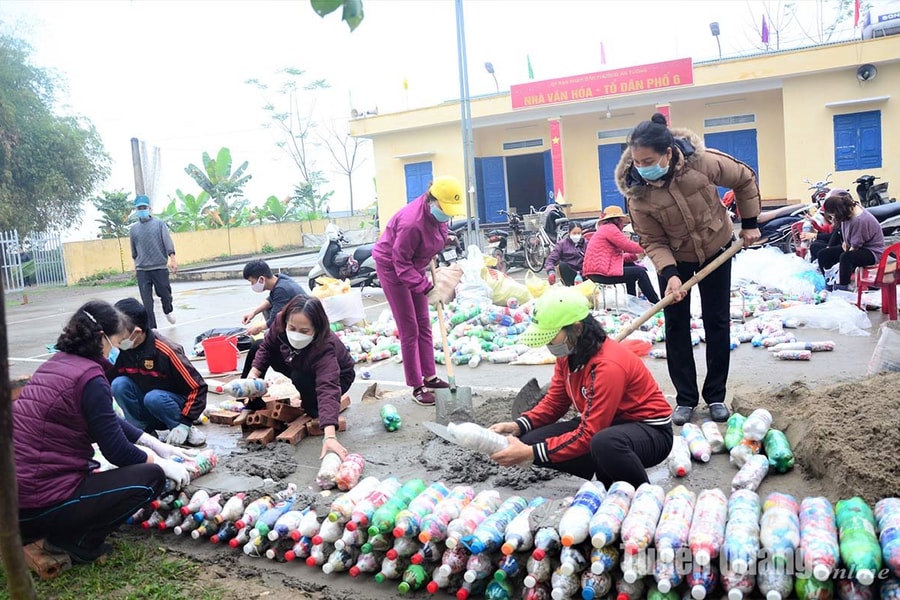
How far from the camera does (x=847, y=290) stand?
27.2 feet

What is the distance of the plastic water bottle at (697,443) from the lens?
3.94 meters

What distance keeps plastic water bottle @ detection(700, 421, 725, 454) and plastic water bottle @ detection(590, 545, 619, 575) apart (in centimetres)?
158

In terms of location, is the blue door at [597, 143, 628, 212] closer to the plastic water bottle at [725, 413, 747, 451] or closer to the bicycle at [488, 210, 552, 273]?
the bicycle at [488, 210, 552, 273]

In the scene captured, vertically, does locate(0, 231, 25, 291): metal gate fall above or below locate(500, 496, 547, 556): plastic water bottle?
above

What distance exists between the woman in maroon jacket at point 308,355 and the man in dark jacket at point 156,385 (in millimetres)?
428

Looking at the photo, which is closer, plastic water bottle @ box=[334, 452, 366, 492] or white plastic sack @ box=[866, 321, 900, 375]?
plastic water bottle @ box=[334, 452, 366, 492]

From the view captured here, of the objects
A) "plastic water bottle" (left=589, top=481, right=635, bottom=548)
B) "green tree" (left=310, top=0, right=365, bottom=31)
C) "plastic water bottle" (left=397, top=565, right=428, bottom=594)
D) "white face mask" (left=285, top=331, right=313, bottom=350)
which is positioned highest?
"green tree" (left=310, top=0, right=365, bottom=31)

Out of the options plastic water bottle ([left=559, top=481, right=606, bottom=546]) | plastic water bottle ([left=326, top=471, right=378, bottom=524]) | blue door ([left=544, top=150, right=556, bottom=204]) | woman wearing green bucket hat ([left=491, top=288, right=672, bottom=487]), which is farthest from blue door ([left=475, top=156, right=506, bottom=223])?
plastic water bottle ([left=559, top=481, right=606, bottom=546])

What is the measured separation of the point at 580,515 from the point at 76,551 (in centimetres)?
242

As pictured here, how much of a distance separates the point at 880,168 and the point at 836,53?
284 cm

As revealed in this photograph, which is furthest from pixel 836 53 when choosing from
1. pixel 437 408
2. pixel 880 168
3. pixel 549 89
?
pixel 437 408

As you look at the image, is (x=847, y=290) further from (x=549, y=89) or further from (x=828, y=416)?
(x=549, y=89)

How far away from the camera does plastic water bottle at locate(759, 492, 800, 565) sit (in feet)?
8.24

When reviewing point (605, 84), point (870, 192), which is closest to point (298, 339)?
point (870, 192)
